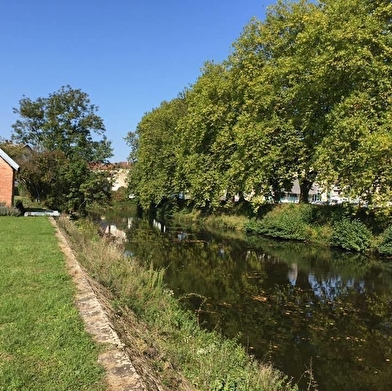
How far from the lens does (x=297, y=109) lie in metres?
28.9

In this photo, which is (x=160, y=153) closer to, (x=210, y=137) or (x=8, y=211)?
(x=210, y=137)

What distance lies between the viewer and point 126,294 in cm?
925

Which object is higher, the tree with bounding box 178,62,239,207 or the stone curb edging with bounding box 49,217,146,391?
the tree with bounding box 178,62,239,207

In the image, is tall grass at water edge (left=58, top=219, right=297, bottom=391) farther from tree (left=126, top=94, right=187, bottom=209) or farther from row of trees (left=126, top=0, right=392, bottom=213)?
tree (left=126, top=94, right=187, bottom=209)

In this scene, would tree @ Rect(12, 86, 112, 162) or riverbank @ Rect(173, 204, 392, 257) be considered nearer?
riverbank @ Rect(173, 204, 392, 257)

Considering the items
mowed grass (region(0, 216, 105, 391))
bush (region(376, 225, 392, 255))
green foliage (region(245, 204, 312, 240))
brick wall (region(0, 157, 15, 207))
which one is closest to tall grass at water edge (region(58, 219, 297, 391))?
mowed grass (region(0, 216, 105, 391))

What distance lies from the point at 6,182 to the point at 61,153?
7.62m

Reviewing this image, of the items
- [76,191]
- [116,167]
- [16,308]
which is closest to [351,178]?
[16,308]

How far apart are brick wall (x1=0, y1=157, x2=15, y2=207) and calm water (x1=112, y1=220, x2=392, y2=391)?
1148 centimetres

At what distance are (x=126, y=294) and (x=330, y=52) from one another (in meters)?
20.2

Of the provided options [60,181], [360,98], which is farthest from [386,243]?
[60,181]

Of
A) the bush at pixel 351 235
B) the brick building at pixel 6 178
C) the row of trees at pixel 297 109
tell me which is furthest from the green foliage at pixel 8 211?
the bush at pixel 351 235

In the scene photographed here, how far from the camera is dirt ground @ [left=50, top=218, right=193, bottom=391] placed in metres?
4.54

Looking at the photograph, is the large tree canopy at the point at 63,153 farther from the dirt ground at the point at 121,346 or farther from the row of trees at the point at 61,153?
the dirt ground at the point at 121,346
